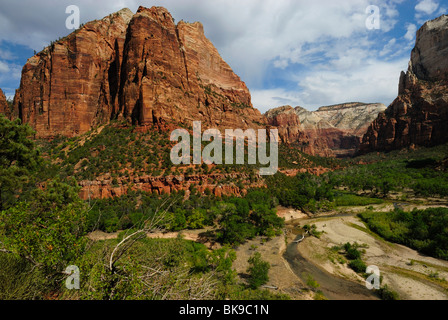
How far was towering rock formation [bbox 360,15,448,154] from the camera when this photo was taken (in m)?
96.0

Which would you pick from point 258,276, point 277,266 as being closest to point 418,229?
point 277,266

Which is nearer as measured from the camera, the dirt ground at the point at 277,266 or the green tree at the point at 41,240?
the green tree at the point at 41,240

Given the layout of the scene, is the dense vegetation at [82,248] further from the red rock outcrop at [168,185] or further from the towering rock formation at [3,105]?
the towering rock formation at [3,105]

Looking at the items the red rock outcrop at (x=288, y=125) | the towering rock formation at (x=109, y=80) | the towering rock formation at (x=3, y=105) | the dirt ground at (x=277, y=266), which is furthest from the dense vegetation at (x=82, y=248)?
the red rock outcrop at (x=288, y=125)

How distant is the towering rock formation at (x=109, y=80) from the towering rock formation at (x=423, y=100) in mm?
112913

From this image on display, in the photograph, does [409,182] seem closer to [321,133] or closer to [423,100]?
[423,100]

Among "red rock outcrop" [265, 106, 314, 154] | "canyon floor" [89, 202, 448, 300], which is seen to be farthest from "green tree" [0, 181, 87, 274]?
"red rock outcrop" [265, 106, 314, 154]

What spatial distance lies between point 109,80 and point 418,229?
6752 centimetres

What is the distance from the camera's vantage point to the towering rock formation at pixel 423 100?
96.0m

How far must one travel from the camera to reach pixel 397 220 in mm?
A: 30531

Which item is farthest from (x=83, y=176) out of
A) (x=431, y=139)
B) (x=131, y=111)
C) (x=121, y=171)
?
(x=431, y=139)

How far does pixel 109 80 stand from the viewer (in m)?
52.7

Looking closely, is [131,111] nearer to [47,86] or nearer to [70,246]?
[47,86]
